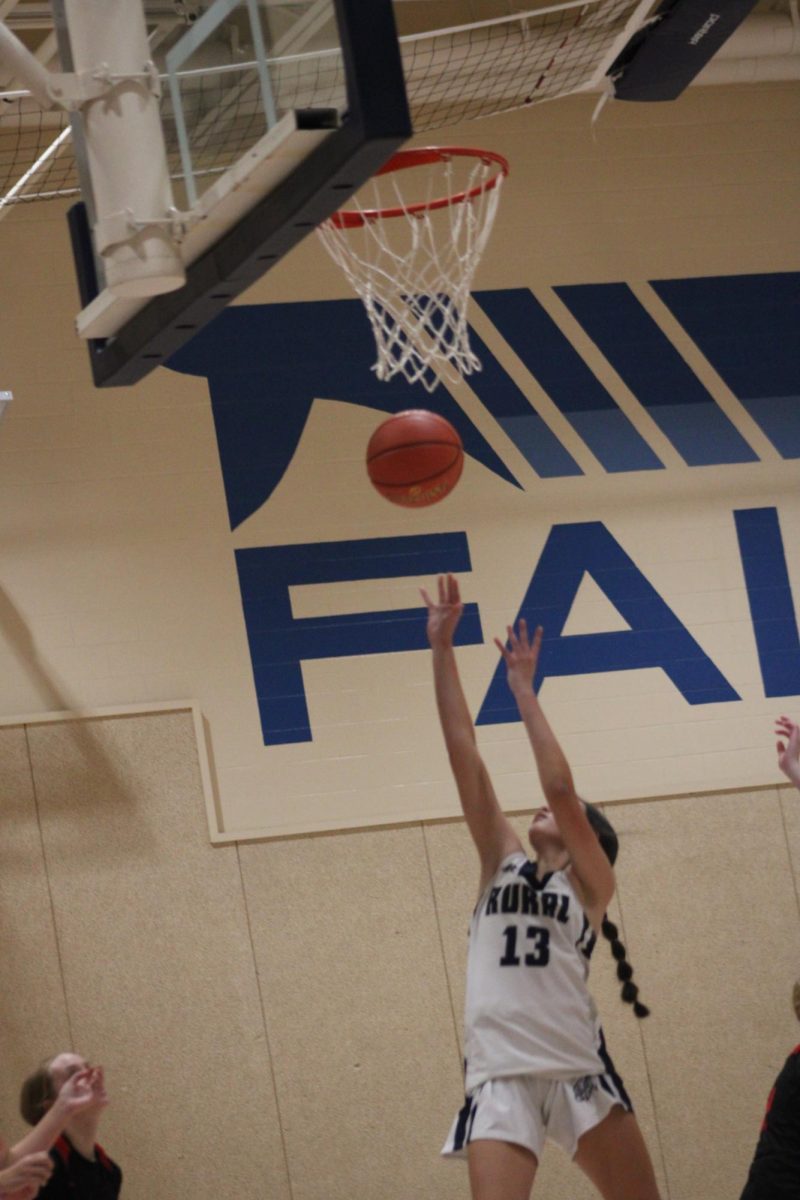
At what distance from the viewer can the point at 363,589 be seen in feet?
27.5

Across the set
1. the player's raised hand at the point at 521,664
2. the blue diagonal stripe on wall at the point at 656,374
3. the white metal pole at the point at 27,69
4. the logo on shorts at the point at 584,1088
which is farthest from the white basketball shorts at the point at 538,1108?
the blue diagonal stripe on wall at the point at 656,374

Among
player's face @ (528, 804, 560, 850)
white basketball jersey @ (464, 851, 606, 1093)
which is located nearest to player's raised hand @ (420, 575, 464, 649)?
player's face @ (528, 804, 560, 850)

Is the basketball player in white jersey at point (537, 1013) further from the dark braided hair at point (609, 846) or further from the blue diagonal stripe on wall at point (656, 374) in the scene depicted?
the blue diagonal stripe on wall at point (656, 374)

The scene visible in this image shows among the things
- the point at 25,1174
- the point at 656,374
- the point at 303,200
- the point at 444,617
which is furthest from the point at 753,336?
the point at 25,1174

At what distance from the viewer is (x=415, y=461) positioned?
580 cm

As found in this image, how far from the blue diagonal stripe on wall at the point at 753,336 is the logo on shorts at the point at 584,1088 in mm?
5294

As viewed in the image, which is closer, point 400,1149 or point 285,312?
point 400,1149

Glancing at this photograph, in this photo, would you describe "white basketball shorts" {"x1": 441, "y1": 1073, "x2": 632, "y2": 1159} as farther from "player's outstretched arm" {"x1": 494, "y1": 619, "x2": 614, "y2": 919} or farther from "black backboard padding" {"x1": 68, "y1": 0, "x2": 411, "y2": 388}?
"black backboard padding" {"x1": 68, "y1": 0, "x2": 411, "y2": 388}

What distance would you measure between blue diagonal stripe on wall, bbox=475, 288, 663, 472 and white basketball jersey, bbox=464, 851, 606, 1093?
4.46 m

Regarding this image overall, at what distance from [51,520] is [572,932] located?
4.36 metres

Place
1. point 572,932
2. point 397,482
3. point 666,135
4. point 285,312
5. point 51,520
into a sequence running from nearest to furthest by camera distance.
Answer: point 572,932
point 397,482
point 51,520
point 285,312
point 666,135

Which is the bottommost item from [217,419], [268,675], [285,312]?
[268,675]

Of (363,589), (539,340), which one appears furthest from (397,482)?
(539,340)

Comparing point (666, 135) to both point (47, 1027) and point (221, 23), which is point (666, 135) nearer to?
point (221, 23)
